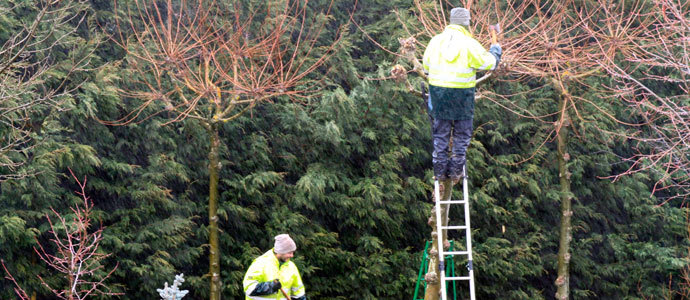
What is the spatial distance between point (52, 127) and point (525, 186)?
762 cm

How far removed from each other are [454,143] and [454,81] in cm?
63

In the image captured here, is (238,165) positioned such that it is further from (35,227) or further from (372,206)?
(35,227)

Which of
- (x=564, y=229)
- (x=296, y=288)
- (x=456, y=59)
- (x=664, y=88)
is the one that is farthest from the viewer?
(x=664, y=88)

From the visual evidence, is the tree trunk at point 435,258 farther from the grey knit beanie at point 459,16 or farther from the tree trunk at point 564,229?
the tree trunk at point 564,229

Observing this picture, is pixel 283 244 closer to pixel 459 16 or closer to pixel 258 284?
pixel 258 284

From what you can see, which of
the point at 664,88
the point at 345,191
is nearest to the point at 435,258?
the point at 345,191

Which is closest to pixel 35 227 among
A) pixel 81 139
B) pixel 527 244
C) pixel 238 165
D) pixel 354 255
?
pixel 81 139

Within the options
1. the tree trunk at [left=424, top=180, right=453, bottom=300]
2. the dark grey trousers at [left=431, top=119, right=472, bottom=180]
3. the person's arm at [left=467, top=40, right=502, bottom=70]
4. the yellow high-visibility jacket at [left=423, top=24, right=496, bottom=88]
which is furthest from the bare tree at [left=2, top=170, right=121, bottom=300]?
the person's arm at [left=467, top=40, right=502, bottom=70]

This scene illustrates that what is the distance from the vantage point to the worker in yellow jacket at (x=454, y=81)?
626 cm

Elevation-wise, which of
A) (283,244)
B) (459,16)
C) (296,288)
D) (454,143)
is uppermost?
(459,16)

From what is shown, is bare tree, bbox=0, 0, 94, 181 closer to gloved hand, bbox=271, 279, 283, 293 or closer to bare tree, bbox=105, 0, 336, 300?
bare tree, bbox=105, 0, 336, 300

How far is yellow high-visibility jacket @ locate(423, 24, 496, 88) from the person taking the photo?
6.23 meters

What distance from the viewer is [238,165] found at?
12047mm

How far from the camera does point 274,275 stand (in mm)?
6344
